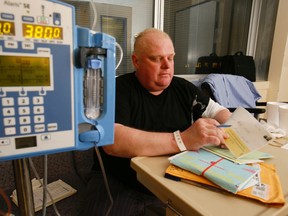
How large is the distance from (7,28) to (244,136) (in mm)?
776

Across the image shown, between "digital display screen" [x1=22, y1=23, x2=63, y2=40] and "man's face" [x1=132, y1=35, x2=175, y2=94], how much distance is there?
0.68 metres

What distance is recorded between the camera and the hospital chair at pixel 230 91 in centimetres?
184

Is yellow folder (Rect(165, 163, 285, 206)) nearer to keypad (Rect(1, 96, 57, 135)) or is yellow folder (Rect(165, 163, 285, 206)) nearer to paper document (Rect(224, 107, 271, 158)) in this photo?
paper document (Rect(224, 107, 271, 158))

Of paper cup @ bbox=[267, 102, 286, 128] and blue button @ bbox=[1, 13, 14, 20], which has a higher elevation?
blue button @ bbox=[1, 13, 14, 20]

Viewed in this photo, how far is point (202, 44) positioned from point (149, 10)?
2.50 ft

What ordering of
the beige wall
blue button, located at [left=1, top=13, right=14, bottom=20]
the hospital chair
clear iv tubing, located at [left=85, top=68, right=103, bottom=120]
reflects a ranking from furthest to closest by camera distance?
1. the beige wall
2. the hospital chair
3. clear iv tubing, located at [left=85, top=68, right=103, bottom=120]
4. blue button, located at [left=1, top=13, right=14, bottom=20]

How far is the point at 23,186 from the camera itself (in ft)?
1.79

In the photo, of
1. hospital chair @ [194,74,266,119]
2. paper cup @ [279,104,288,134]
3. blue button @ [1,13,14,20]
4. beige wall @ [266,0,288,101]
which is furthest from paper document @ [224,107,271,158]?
beige wall @ [266,0,288,101]

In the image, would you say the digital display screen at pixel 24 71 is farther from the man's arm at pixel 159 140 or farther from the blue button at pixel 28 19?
the man's arm at pixel 159 140

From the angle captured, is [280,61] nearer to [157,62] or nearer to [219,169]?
[157,62]

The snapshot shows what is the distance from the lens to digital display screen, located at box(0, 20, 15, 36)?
40cm

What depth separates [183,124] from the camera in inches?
47.2

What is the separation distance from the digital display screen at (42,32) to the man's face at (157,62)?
68 centimetres

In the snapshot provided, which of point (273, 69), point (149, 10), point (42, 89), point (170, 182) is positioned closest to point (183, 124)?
point (170, 182)
